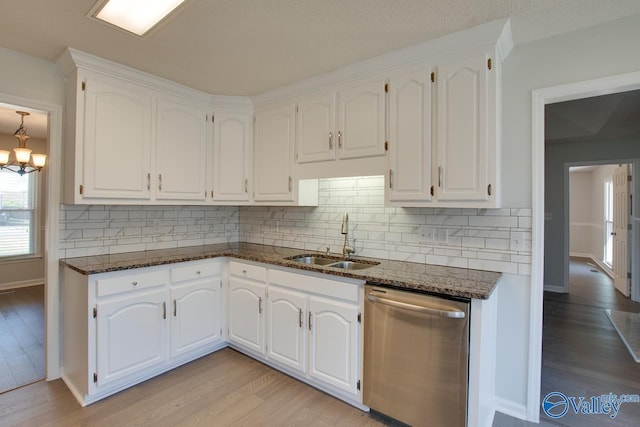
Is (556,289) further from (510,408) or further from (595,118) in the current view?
(510,408)

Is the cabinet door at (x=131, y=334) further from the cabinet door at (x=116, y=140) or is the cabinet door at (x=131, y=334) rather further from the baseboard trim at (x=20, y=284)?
the baseboard trim at (x=20, y=284)

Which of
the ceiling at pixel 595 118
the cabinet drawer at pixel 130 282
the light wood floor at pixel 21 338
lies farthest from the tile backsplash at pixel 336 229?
the ceiling at pixel 595 118

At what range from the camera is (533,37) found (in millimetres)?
2037

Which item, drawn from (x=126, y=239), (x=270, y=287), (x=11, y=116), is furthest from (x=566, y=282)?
(x=11, y=116)

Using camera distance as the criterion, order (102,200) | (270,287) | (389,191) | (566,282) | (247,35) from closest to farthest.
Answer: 1. (247,35)
2. (389,191)
3. (102,200)
4. (270,287)
5. (566,282)

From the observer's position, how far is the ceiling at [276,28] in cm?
176

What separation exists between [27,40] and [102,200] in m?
1.13

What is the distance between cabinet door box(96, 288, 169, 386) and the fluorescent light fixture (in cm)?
179

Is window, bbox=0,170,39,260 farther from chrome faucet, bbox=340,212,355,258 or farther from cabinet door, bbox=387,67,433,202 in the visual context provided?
cabinet door, bbox=387,67,433,202

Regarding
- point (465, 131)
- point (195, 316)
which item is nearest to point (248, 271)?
point (195, 316)

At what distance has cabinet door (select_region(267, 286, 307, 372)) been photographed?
242cm

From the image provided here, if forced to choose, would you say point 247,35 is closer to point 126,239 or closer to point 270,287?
point 270,287

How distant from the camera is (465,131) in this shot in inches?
80.0

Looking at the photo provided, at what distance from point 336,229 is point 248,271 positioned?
87cm
